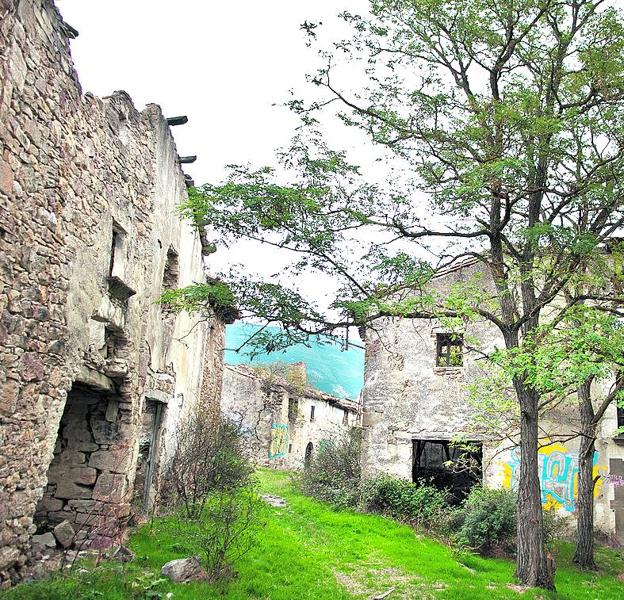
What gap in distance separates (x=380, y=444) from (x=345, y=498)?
176 centimetres

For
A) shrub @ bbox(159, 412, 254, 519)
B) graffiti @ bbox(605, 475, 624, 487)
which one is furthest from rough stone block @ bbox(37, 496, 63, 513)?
graffiti @ bbox(605, 475, 624, 487)

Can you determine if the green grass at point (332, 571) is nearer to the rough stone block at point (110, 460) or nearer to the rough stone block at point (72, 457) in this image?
the rough stone block at point (110, 460)

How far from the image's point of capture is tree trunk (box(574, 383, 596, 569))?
33.4 ft

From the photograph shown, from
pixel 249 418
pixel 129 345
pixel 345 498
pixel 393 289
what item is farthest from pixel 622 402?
pixel 249 418

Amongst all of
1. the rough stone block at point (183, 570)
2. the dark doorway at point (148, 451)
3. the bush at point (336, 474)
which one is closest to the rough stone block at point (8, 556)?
the rough stone block at point (183, 570)

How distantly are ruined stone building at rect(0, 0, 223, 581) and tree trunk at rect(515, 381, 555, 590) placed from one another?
18.8ft

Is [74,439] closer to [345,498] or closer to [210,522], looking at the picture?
[210,522]

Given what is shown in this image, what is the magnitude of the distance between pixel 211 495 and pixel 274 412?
14.6 m

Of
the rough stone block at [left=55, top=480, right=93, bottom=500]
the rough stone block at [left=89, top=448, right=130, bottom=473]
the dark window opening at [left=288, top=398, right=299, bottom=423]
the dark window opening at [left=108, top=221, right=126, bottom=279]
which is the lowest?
the rough stone block at [left=55, top=480, right=93, bottom=500]

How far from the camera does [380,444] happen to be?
1480 centimetres

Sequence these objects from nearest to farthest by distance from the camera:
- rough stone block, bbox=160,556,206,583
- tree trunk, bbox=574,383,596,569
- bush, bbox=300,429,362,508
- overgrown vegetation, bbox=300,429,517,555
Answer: rough stone block, bbox=160,556,206,583
tree trunk, bbox=574,383,596,569
overgrown vegetation, bbox=300,429,517,555
bush, bbox=300,429,362,508

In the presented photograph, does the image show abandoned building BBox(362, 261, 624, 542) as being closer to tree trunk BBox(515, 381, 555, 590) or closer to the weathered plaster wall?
the weathered plaster wall

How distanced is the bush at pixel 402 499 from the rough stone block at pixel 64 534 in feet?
26.3

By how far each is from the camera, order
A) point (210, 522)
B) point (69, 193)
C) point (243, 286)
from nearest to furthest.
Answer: point (69, 193)
point (243, 286)
point (210, 522)
